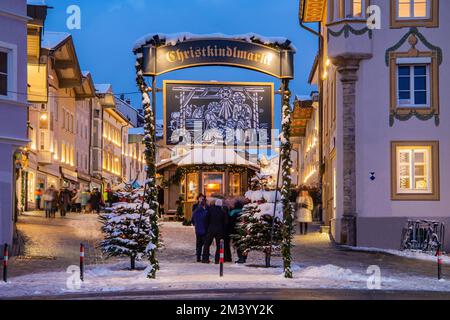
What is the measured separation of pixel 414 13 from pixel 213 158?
16492 mm

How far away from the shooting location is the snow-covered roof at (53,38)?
57.3 meters

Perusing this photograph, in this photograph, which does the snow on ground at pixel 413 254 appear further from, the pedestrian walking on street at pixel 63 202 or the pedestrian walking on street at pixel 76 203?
the pedestrian walking on street at pixel 76 203

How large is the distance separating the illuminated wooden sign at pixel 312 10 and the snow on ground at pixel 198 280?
21.2 metres

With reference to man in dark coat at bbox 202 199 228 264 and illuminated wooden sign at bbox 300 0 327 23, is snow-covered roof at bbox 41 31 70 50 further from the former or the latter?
man in dark coat at bbox 202 199 228 264

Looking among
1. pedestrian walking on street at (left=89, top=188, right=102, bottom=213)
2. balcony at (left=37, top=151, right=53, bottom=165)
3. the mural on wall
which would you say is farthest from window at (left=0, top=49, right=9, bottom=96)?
balcony at (left=37, top=151, right=53, bottom=165)

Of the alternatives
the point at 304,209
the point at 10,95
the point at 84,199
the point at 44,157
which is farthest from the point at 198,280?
the point at 44,157

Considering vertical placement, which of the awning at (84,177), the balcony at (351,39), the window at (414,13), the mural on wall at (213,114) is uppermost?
the window at (414,13)

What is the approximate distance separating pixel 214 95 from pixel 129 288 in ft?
68.6

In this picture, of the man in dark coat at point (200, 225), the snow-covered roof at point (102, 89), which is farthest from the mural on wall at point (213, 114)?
the snow-covered roof at point (102, 89)

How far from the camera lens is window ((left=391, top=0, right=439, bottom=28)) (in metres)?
31.7

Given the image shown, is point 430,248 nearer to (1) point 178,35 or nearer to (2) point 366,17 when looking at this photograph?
(2) point 366,17

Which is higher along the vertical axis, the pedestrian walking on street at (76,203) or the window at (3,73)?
the window at (3,73)

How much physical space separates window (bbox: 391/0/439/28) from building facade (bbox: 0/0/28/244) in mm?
12947

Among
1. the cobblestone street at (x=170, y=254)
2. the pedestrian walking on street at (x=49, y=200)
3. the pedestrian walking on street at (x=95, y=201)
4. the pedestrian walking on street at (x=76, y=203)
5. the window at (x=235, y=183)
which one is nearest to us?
the cobblestone street at (x=170, y=254)
